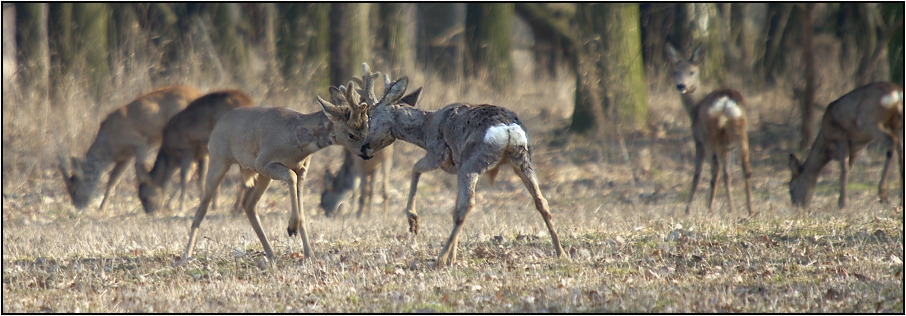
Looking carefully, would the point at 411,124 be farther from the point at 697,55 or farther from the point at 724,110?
the point at 697,55

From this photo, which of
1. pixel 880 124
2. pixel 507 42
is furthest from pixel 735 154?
pixel 507 42

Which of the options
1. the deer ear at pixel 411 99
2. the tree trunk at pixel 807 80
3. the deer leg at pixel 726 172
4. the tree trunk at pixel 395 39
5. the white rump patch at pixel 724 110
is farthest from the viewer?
the tree trunk at pixel 395 39

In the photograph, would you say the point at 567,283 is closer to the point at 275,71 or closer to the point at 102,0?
the point at 275,71

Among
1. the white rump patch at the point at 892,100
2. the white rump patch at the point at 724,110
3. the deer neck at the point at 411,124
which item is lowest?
the deer neck at the point at 411,124

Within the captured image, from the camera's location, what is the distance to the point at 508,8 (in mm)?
19375

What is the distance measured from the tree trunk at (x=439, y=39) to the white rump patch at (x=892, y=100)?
27.1 ft

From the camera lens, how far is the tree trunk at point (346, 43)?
15.1m

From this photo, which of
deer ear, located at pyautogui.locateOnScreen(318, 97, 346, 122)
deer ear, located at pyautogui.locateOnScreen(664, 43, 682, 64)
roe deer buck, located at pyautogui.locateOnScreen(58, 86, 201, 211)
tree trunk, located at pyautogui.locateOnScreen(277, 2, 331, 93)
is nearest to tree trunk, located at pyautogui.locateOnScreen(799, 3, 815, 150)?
deer ear, located at pyautogui.locateOnScreen(664, 43, 682, 64)

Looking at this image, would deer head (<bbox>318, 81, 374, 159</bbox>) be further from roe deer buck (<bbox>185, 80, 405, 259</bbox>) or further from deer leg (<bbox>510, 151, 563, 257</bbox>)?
deer leg (<bbox>510, 151, 563, 257</bbox>)

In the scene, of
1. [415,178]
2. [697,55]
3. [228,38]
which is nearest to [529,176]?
[415,178]

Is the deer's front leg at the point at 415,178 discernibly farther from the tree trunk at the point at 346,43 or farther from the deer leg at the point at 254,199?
the tree trunk at the point at 346,43

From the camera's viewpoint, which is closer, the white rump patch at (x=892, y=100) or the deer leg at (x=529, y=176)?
the deer leg at (x=529, y=176)

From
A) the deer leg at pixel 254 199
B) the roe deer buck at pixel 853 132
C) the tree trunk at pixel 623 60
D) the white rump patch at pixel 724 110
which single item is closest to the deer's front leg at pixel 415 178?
the deer leg at pixel 254 199

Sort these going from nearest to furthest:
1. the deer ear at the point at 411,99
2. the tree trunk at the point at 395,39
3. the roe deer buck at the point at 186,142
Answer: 1. the deer ear at the point at 411,99
2. the roe deer buck at the point at 186,142
3. the tree trunk at the point at 395,39
